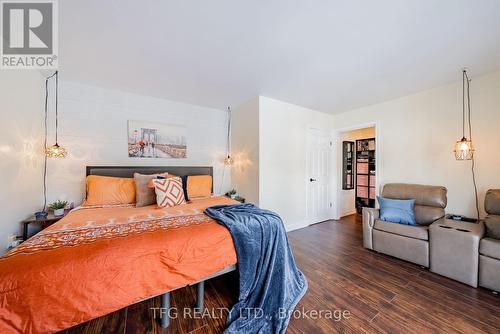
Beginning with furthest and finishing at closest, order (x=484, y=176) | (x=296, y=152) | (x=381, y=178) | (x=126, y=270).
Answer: (x=296, y=152)
(x=381, y=178)
(x=484, y=176)
(x=126, y=270)

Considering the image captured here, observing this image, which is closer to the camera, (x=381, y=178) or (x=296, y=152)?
(x=381, y=178)

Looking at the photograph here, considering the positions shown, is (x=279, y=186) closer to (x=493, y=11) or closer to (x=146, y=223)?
(x=146, y=223)

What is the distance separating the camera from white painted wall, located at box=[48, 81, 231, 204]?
2.62m

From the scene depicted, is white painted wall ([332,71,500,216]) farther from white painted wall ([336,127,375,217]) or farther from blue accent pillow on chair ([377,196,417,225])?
white painted wall ([336,127,375,217])

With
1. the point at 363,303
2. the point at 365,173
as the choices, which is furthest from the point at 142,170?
the point at 365,173

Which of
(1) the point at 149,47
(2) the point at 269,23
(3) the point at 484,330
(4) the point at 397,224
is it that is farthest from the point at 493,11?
(1) the point at 149,47

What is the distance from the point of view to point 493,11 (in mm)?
→ 1439

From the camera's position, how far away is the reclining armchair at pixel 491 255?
5.88ft

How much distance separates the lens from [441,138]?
274 centimetres

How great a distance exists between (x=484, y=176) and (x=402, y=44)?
2146 mm

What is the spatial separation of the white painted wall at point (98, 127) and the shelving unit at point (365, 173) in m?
4.27

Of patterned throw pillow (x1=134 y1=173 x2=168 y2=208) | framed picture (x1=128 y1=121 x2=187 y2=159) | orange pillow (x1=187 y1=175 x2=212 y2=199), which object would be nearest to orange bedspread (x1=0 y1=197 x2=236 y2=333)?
patterned throw pillow (x1=134 y1=173 x2=168 y2=208)

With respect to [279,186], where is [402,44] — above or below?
above

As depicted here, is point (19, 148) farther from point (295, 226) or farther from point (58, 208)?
point (295, 226)
